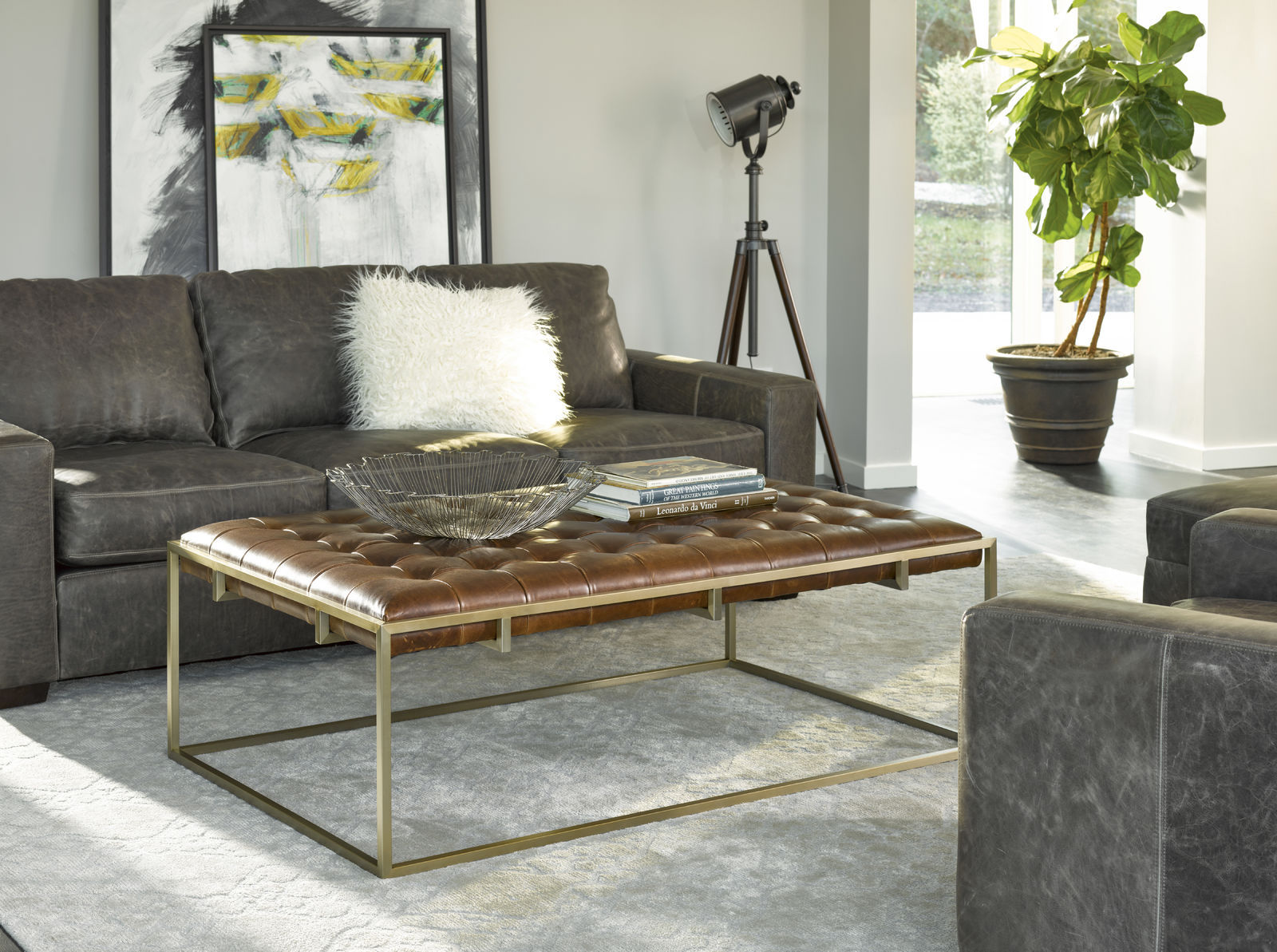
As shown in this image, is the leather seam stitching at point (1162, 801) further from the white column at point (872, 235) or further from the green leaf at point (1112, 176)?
the green leaf at point (1112, 176)

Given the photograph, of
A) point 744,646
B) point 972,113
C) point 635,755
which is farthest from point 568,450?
point 972,113

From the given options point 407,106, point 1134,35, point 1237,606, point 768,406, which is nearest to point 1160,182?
point 1134,35

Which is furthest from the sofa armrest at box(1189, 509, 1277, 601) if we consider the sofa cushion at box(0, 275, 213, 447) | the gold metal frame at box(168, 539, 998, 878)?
the sofa cushion at box(0, 275, 213, 447)

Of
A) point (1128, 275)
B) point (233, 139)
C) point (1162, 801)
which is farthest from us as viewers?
point (1128, 275)

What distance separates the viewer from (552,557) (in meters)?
2.31

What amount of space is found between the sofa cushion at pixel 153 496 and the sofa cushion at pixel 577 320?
1098 millimetres

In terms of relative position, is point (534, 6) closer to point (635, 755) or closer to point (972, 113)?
point (635, 755)

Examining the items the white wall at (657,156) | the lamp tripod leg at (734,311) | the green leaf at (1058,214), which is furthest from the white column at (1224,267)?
the lamp tripod leg at (734,311)

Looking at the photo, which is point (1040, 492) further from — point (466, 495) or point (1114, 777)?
point (1114, 777)

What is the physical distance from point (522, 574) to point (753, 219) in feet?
10.4

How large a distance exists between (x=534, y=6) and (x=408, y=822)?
3.58 meters

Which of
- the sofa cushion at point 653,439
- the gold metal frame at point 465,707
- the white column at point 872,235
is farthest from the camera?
the white column at point 872,235

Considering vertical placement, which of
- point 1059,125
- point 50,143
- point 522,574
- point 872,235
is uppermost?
point 1059,125

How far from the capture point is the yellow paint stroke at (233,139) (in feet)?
15.2
